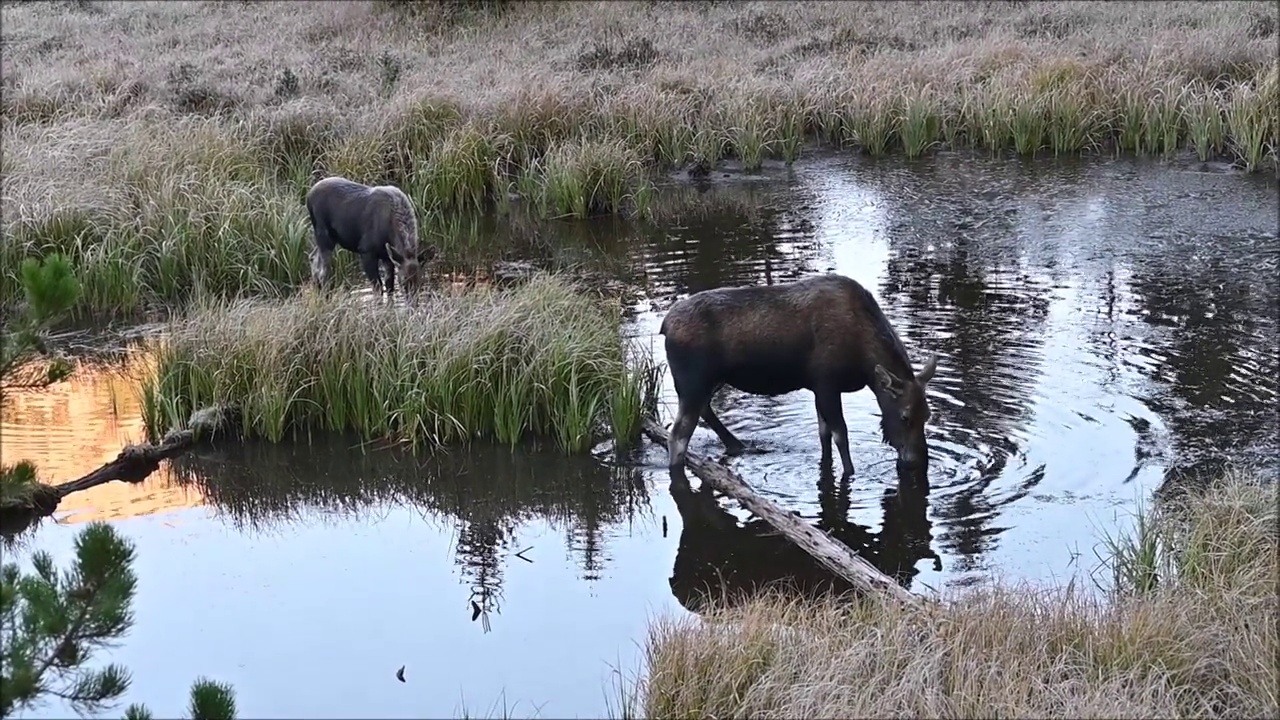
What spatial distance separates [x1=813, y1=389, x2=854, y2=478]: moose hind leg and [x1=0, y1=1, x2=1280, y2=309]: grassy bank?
22.3ft

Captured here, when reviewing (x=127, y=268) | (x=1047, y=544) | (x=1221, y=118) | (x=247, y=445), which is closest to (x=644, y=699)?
(x=1047, y=544)

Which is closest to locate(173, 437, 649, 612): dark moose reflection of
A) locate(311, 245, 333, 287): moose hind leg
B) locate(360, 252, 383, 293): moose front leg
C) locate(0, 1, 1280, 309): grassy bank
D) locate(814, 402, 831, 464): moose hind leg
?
locate(814, 402, 831, 464): moose hind leg

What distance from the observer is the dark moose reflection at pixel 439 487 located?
9031mm

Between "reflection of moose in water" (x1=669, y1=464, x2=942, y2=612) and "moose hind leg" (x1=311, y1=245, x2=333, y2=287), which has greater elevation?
"moose hind leg" (x1=311, y1=245, x2=333, y2=287)

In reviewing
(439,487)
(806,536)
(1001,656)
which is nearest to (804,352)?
(806,536)

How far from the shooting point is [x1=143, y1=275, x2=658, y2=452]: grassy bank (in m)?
10.2

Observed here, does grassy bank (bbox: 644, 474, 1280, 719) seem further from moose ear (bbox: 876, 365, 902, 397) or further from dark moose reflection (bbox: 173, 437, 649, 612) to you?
dark moose reflection (bbox: 173, 437, 649, 612)

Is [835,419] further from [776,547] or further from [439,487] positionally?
[439,487]

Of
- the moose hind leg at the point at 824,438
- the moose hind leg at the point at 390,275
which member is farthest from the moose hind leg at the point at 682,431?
the moose hind leg at the point at 390,275

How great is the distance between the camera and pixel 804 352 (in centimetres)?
902

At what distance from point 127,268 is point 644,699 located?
906 cm

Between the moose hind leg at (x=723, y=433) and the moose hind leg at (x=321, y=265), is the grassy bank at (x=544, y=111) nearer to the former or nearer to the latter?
the moose hind leg at (x=321, y=265)

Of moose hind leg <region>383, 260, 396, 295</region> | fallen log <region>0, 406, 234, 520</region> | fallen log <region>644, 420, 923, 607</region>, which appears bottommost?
fallen log <region>644, 420, 923, 607</region>

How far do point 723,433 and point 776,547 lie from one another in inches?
56.1
